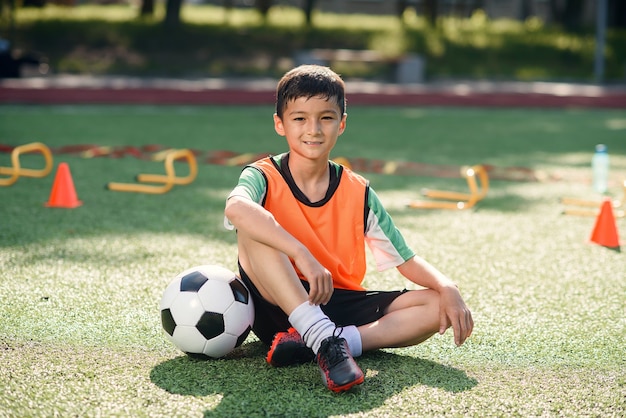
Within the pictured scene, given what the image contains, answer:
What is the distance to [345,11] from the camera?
33.9 metres

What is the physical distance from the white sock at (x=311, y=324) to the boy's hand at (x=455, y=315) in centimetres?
40

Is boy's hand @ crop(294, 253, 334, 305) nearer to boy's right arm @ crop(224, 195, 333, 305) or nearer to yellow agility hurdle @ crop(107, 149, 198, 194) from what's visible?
boy's right arm @ crop(224, 195, 333, 305)

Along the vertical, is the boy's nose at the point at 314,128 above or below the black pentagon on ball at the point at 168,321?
above

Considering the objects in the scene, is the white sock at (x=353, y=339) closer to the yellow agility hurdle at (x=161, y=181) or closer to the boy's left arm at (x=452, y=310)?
the boy's left arm at (x=452, y=310)

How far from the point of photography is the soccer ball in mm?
2918

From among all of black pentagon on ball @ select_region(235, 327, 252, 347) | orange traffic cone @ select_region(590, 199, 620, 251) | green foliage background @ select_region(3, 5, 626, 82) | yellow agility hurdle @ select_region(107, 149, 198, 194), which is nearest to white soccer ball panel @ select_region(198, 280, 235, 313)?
black pentagon on ball @ select_region(235, 327, 252, 347)

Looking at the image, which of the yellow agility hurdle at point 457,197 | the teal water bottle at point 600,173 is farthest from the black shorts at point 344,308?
the teal water bottle at point 600,173

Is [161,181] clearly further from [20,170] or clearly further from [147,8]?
[147,8]

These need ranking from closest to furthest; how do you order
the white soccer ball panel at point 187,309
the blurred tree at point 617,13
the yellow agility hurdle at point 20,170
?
1. the white soccer ball panel at point 187,309
2. the yellow agility hurdle at point 20,170
3. the blurred tree at point 617,13

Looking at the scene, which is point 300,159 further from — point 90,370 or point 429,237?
point 429,237

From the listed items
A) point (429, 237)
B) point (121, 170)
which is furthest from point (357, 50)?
point (429, 237)

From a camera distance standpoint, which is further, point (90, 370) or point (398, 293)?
point (398, 293)

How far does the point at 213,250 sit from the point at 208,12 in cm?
2440

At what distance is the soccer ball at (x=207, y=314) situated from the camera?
2.92 metres
